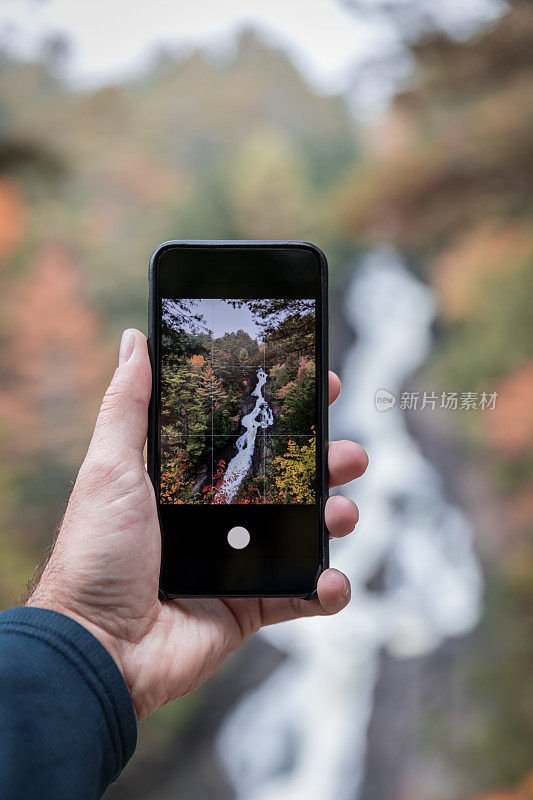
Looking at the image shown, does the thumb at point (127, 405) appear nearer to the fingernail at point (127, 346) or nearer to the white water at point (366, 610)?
the fingernail at point (127, 346)

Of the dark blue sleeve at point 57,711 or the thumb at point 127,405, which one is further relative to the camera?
the thumb at point 127,405

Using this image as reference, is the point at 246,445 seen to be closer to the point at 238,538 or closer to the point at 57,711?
the point at 238,538

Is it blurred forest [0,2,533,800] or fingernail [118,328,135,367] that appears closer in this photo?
fingernail [118,328,135,367]

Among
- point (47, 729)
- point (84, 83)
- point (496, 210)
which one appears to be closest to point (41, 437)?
point (84, 83)

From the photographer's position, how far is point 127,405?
472 millimetres

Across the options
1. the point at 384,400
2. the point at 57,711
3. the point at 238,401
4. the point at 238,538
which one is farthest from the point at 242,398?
the point at 384,400

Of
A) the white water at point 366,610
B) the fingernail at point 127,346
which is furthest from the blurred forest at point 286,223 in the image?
the fingernail at point 127,346

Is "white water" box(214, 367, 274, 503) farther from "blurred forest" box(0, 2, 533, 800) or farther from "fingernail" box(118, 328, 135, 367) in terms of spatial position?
"blurred forest" box(0, 2, 533, 800)

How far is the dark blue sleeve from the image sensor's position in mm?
345

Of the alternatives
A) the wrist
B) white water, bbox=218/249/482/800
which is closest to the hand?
the wrist

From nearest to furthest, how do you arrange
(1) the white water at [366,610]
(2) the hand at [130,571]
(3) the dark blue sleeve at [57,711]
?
(3) the dark blue sleeve at [57,711] < (2) the hand at [130,571] < (1) the white water at [366,610]

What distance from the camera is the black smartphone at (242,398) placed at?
0.49 metres

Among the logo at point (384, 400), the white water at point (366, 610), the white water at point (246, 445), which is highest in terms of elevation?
the logo at point (384, 400)

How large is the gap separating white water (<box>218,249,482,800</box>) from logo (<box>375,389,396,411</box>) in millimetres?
10
